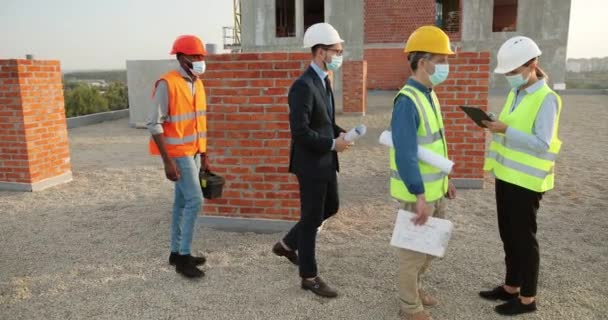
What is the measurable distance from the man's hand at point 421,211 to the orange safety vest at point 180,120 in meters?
1.78

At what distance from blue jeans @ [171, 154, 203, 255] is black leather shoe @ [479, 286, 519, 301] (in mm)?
2187

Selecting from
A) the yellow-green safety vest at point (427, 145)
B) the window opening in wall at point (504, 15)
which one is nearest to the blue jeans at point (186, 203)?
the yellow-green safety vest at point (427, 145)

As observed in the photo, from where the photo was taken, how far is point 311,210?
318cm

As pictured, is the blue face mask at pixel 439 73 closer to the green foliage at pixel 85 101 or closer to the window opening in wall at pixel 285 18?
the green foliage at pixel 85 101

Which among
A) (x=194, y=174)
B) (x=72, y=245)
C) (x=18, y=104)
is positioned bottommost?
(x=72, y=245)

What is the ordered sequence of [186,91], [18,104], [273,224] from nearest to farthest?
[186,91], [273,224], [18,104]

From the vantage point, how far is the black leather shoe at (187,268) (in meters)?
3.70

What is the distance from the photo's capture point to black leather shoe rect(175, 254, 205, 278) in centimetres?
370

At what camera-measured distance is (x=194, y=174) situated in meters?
3.62

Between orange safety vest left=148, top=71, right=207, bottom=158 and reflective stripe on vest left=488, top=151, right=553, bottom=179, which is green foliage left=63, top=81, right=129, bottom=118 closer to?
orange safety vest left=148, top=71, right=207, bottom=158

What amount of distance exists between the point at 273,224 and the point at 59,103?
4.07 meters

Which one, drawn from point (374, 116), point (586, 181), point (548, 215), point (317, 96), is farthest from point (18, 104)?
point (374, 116)

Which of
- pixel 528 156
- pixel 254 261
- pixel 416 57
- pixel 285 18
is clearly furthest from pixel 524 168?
pixel 285 18

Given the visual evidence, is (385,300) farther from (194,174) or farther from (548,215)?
(548,215)
